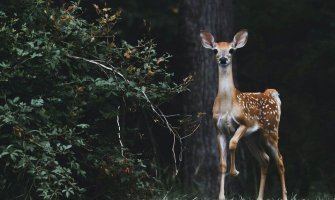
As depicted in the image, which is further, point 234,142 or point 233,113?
point 233,113

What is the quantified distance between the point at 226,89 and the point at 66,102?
1.50m

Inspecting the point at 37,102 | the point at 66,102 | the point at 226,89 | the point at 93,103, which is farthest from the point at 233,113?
the point at 37,102

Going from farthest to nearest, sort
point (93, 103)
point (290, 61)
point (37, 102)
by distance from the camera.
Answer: point (290, 61) < point (93, 103) < point (37, 102)

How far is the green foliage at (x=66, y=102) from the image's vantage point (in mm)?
8469

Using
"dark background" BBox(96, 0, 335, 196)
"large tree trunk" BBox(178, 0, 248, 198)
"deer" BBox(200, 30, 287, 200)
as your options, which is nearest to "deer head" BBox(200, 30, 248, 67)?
"deer" BBox(200, 30, 287, 200)

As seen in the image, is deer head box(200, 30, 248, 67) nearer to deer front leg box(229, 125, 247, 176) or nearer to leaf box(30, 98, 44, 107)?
deer front leg box(229, 125, 247, 176)

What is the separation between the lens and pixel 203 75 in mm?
11734

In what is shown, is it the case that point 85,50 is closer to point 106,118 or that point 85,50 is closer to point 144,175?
point 106,118

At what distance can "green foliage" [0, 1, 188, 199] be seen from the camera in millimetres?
8469

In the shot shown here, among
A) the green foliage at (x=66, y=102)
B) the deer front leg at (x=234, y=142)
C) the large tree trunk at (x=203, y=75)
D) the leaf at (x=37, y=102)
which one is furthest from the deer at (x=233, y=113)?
the large tree trunk at (x=203, y=75)

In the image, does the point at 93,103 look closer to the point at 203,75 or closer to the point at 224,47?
the point at 224,47

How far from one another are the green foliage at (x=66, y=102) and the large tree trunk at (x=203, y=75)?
232cm

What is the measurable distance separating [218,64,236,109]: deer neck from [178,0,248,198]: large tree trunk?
300cm

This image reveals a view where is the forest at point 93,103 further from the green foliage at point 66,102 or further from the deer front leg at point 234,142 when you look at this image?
the deer front leg at point 234,142
